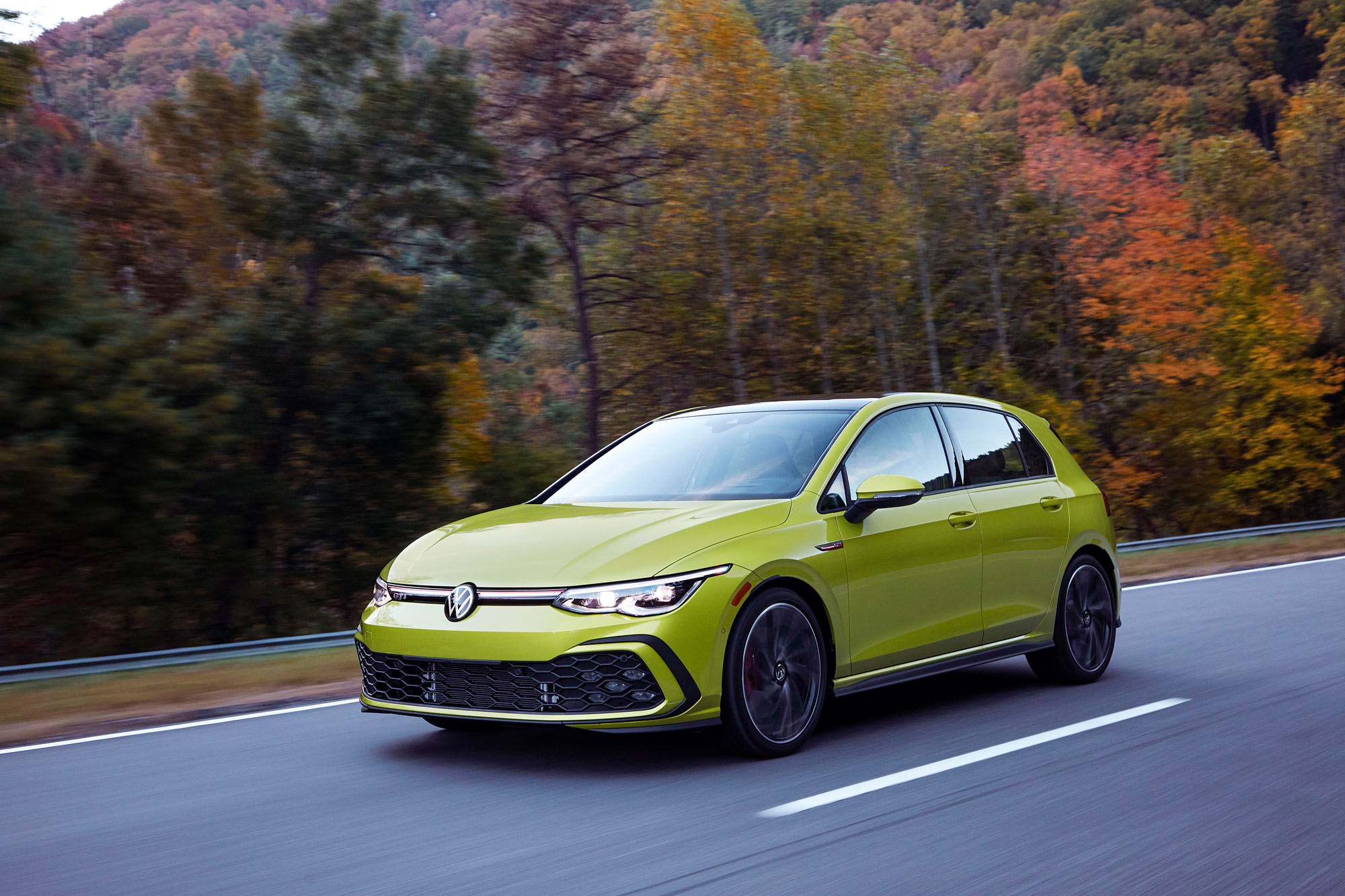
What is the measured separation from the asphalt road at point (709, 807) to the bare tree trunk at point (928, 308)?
99.2ft

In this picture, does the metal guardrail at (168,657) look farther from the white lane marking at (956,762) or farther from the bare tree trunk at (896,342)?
the bare tree trunk at (896,342)

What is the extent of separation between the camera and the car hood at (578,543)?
18.2ft

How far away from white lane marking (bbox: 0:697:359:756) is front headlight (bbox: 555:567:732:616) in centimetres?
277

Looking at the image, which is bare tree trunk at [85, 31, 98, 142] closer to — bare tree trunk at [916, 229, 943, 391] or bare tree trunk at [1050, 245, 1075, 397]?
bare tree trunk at [916, 229, 943, 391]

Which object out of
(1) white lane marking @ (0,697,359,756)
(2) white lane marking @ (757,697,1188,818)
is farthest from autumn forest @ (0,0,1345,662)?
(2) white lane marking @ (757,697,1188,818)

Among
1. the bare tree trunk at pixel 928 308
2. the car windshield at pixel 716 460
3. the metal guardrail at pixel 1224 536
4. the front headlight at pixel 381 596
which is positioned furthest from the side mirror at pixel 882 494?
the bare tree trunk at pixel 928 308

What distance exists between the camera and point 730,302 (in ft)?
106

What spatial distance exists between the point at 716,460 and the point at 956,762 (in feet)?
6.30

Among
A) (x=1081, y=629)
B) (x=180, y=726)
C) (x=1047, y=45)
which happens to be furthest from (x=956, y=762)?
(x=1047, y=45)

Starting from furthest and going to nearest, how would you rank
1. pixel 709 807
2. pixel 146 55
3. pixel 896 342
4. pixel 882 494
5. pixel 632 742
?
pixel 146 55, pixel 896 342, pixel 632 742, pixel 882 494, pixel 709 807

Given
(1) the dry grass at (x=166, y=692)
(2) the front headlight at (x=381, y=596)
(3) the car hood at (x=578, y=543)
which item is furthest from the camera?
(1) the dry grass at (x=166, y=692)

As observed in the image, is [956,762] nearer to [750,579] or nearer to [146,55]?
[750,579]

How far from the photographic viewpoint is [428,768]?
5855 millimetres

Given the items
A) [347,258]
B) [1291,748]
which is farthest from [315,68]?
[1291,748]
